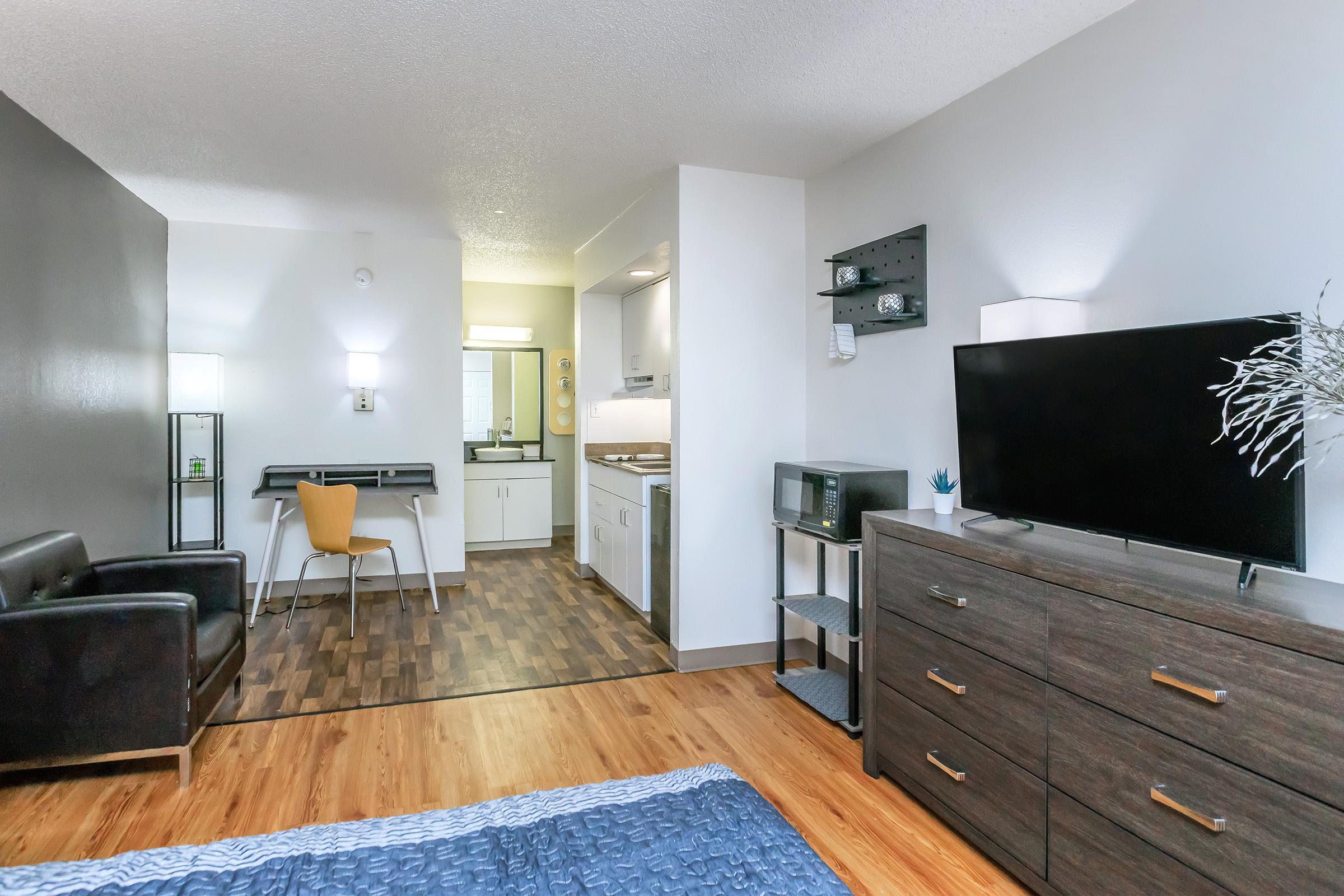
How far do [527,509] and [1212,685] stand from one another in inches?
238

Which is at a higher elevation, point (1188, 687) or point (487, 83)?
point (487, 83)

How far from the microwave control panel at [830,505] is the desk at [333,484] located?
283cm

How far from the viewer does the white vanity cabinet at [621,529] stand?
4.53m

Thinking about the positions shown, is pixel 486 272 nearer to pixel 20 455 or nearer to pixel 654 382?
pixel 654 382

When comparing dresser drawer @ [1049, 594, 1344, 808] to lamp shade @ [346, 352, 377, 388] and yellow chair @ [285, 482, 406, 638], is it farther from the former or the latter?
lamp shade @ [346, 352, 377, 388]

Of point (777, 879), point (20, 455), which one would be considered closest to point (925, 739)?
point (777, 879)

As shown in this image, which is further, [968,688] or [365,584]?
[365,584]

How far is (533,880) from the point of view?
1.45 metres

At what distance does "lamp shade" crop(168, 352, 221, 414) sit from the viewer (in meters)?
4.59

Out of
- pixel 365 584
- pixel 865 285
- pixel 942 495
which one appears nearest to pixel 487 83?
pixel 865 285

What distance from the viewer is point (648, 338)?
207 inches

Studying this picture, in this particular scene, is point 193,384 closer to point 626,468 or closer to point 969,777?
point 626,468

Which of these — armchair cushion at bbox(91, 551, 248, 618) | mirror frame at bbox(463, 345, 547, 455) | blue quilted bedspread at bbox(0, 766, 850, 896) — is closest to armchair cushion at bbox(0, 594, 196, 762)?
armchair cushion at bbox(91, 551, 248, 618)

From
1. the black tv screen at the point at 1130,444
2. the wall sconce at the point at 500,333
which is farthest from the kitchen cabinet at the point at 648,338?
Answer: the black tv screen at the point at 1130,444
